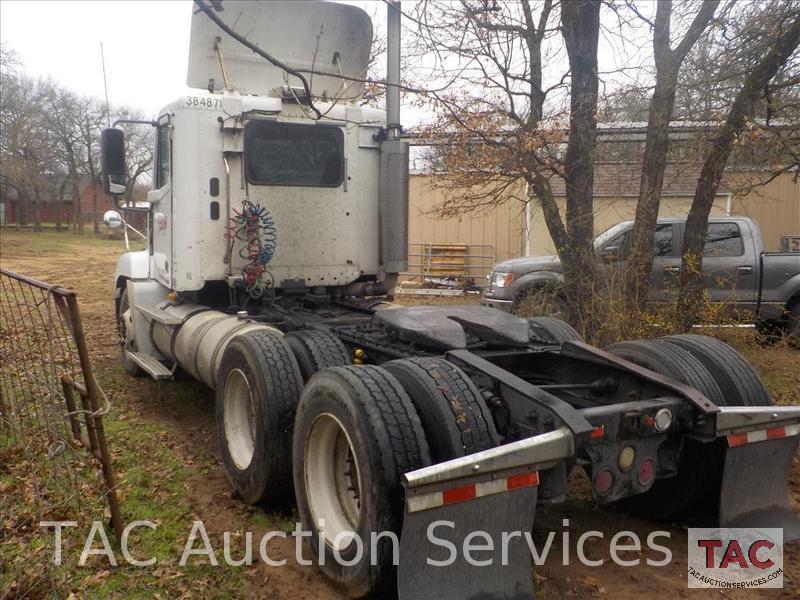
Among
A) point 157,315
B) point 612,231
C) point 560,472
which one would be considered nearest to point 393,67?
point 157,315

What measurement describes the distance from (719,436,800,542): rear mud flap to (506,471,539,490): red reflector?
4.16ft

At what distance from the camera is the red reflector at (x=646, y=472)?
11.6ft

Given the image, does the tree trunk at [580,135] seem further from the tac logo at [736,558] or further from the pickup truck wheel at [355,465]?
the pickup truck wheel at [355,465]

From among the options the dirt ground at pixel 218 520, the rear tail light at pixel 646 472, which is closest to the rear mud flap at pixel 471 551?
the dirt ground at pixel 218 520

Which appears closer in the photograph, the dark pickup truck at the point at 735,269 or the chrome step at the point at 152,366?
the chrome step at the point at 152,366

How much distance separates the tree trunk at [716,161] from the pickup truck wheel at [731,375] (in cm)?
388

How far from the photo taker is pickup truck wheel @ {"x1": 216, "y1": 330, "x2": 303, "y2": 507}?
435 cm

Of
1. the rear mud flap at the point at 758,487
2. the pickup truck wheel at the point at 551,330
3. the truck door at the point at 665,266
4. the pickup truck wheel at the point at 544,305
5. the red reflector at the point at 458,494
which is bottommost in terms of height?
the rear mud flap at the point at 758,487

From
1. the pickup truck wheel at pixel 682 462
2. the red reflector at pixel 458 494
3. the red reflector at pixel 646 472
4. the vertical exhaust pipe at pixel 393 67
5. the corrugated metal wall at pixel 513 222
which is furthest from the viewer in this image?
the corrugated metal wall at pixel 513 222

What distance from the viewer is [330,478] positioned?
383 centimetres

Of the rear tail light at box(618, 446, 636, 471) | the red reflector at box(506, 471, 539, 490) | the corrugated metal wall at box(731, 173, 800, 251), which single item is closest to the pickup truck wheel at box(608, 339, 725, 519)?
the rear tail light at box(618, 446, 636, 471)

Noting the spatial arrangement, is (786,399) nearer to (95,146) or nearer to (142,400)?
(142,400)

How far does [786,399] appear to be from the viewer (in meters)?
7.11

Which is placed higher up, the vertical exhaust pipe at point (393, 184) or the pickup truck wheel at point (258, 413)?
the vertical exhaust pipe at point (393, 184)
